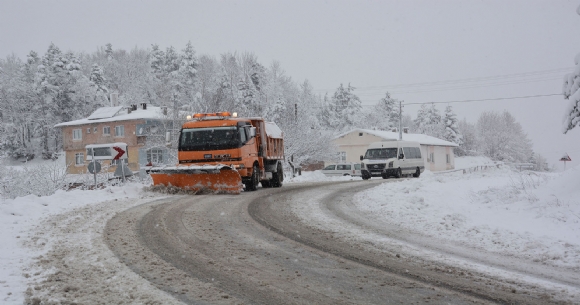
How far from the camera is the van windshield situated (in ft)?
94.9

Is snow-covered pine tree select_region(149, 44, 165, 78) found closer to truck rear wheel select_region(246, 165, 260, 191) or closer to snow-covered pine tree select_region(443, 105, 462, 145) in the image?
snow-covered pine tree select_region(443, 105, 462, 145)

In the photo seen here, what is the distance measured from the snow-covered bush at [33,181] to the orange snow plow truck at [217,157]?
13.4 ft

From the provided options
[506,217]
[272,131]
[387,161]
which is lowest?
[506,217]

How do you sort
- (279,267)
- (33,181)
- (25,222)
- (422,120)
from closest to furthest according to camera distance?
(279,267)
(25,222)
(33,181)
(422,120)

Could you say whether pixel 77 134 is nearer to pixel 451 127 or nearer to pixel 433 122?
pixel 451 127

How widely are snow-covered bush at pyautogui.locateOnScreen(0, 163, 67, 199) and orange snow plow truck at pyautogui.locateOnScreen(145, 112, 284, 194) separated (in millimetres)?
4073

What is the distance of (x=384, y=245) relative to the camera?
7367 millimetres

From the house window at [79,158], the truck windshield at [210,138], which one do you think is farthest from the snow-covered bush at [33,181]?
the house window at [79,158]

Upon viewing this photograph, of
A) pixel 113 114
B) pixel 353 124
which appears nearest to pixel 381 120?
pixel 353 124

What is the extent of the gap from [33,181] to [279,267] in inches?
607

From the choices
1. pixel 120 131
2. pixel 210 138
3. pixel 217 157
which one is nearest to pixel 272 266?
pixel 217 157

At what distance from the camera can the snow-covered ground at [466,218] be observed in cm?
643

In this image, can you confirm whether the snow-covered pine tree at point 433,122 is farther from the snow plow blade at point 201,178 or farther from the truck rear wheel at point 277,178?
the snow plow blade at point 201,178

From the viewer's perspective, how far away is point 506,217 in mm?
8969
